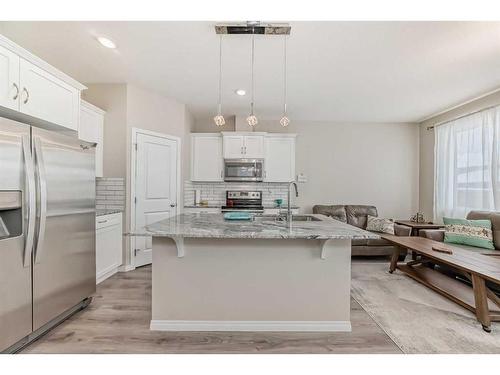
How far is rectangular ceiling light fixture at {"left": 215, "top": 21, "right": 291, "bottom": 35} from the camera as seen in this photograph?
2225 mm

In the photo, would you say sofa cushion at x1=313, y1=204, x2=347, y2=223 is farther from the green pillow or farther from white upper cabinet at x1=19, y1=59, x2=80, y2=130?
white upper cabinet at x1=19, y1=59, x2=80, y2=130

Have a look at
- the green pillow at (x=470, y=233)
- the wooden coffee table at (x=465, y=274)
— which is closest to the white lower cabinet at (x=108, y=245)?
the wooden coffee table at (x=465, y=274)

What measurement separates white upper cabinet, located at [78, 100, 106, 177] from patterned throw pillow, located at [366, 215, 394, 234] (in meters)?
4.38

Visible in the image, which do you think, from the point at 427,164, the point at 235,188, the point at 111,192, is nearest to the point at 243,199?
the point at 235,188

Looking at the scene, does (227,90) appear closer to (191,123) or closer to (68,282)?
(191,123)

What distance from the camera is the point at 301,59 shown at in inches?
112

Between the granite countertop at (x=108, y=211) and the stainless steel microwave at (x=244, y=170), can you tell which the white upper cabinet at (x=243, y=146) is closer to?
the stainless steel microwave at (x=244, y=170)

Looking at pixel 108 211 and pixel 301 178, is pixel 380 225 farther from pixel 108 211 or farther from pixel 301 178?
pixel 108 211

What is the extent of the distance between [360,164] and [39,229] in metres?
5.29

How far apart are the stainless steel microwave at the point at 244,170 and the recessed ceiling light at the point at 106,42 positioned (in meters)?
2.75

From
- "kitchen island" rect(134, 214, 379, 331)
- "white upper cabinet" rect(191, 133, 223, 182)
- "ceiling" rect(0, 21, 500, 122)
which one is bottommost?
"kitchen island" rect(134, 214, 379, 331)

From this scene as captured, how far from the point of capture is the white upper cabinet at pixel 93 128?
10.4 feet

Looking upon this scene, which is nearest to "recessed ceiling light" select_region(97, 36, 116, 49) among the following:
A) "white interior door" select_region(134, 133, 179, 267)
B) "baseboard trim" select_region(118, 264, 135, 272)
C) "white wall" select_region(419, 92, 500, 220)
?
"white interior door" select_region(134, 133, 179, 267)
